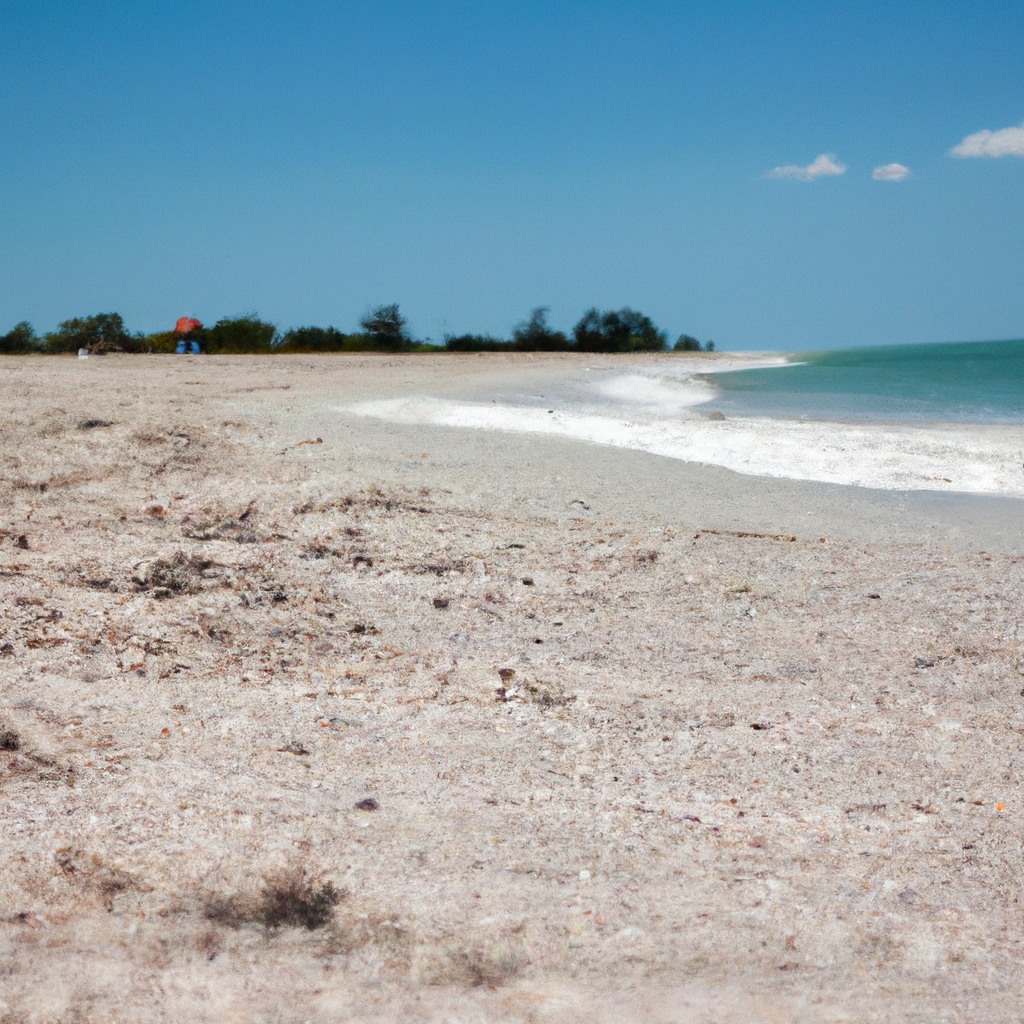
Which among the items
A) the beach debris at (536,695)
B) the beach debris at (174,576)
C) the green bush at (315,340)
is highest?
the green bush at (315,340)

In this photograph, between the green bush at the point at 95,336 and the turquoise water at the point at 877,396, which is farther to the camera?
the green bush at the point at 95,336

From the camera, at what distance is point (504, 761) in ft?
8.61

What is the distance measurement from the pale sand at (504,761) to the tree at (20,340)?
603 inches

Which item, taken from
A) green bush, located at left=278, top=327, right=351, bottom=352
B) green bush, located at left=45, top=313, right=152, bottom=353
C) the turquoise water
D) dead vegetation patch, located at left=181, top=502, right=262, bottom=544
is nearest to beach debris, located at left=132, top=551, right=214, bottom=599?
dead vegetation patch, located at left=181, top=502, right=262, bottom=544

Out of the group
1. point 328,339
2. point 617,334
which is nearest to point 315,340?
point 328,339

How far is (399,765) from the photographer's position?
8.48ft

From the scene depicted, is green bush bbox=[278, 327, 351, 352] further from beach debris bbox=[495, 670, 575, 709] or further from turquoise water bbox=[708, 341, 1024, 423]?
beach debris bbox=[495, 670, 575, 709]

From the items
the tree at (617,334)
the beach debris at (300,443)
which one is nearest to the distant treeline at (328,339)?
the tree at (617,334)

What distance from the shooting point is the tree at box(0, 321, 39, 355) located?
1852 centimetres

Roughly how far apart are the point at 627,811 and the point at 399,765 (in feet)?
2.26

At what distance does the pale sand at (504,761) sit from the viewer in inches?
70.1

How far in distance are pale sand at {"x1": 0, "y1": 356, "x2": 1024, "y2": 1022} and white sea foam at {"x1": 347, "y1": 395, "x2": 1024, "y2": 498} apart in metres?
1.46

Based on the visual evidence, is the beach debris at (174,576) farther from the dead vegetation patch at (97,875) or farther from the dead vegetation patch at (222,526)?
the dead vegetation patch at (97,875)

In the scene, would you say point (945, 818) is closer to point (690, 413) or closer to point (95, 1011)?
point (95, 1011)
